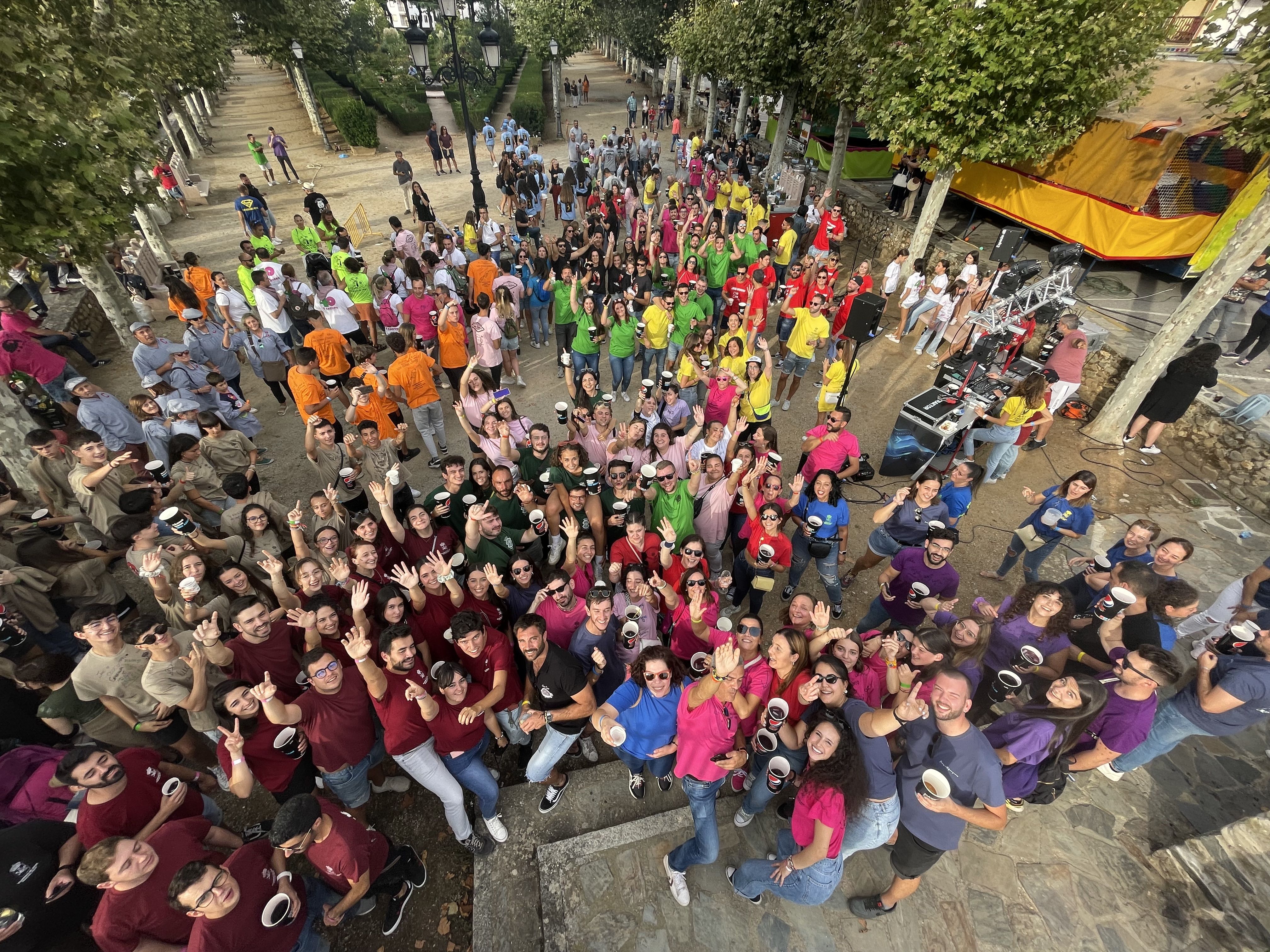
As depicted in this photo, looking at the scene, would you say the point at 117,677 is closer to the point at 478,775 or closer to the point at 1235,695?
the point at 478,775

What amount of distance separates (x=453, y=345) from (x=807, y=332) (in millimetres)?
5043

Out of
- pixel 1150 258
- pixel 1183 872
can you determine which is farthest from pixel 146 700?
pixel 1150 258

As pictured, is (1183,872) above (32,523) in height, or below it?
below

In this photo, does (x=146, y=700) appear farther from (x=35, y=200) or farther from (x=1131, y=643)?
(x=1131, y=643)

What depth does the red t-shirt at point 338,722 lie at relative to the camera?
338 centimetres

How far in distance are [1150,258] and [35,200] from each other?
1821cm

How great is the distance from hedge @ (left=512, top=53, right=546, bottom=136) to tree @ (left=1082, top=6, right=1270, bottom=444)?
24.7 meters

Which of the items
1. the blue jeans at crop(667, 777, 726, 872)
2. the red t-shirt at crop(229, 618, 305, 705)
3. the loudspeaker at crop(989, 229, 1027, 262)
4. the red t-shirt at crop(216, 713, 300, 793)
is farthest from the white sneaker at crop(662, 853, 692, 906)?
the loudspeaker at crop(989, 229, 1027, 262)

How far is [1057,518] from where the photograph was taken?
16.5 ft

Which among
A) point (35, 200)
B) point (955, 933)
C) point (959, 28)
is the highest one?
point (959, 28)

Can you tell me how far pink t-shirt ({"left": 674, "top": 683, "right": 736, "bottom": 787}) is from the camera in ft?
10.5

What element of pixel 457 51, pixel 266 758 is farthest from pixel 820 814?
pixel 457 51

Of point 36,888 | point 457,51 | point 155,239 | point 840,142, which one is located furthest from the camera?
point 840,142

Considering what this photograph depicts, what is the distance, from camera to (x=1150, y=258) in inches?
441
